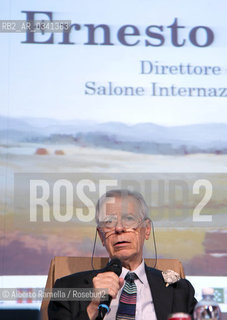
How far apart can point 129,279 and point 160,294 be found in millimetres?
159

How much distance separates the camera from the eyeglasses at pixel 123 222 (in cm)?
283

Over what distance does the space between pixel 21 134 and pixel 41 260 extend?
2.50ft

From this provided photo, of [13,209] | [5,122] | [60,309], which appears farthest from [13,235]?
[60,309]

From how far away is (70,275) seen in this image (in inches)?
110

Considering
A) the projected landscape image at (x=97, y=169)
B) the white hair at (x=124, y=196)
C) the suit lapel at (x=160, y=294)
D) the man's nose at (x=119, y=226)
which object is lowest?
the suit lapel at (x=160, y=294)

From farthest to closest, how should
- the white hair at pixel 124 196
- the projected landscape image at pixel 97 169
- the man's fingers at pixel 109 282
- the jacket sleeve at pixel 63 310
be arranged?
the projected landscape image at pixel 97 169, the white hair at pixel 124 196, the jacket sleeve at pixel 63 310, the man's fingers at pixel 109 282

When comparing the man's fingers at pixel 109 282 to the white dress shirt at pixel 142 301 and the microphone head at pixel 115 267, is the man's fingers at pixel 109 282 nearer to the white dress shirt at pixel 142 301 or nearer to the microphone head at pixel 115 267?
the microphone head at pixel 115 267

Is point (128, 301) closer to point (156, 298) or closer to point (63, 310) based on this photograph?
point (156, 298)

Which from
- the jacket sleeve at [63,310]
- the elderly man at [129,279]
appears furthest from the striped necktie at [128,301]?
the jacket sleeve at [63,310]

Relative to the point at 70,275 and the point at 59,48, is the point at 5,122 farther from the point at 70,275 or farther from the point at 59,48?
the point at 70,275

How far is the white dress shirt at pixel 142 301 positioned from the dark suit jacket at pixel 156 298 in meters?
0.03

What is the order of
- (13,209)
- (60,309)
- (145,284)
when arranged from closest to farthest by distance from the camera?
1. (60,309)
2. (145,284)
3. (13,209)

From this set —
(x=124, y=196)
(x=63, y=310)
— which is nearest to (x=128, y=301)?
(x=63, y=310)

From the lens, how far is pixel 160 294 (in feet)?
8.88
